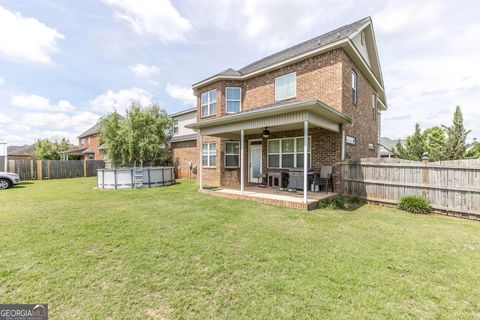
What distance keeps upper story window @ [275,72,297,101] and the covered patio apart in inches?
56.7

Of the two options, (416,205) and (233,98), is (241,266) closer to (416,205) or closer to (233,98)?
(416,205)

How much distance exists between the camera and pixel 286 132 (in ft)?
33.6

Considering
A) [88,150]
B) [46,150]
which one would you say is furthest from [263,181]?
[46,150]

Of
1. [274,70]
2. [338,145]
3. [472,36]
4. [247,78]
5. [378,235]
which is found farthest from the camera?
[247,78]

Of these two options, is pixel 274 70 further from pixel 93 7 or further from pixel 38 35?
pixel 38 35

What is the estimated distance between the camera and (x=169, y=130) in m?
19.9

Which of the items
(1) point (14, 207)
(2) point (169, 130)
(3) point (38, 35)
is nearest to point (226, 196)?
(1) point (14, 207)

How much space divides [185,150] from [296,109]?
12.1 m

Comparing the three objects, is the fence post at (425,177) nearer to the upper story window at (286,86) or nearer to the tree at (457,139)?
the upper story window at (286,86)

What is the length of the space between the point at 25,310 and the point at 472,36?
14578 mm

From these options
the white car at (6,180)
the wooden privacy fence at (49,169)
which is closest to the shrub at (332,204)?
the white car at (6,180)

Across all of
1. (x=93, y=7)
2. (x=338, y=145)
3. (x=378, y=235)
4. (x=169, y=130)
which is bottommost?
(x=378, y=235)

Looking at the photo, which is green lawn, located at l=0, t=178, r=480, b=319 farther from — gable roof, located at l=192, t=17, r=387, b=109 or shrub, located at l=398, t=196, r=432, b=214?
gable roof, located at l=192, t=17, r=387, b=109

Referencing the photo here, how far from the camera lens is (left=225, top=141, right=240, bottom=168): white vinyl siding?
479 inches
